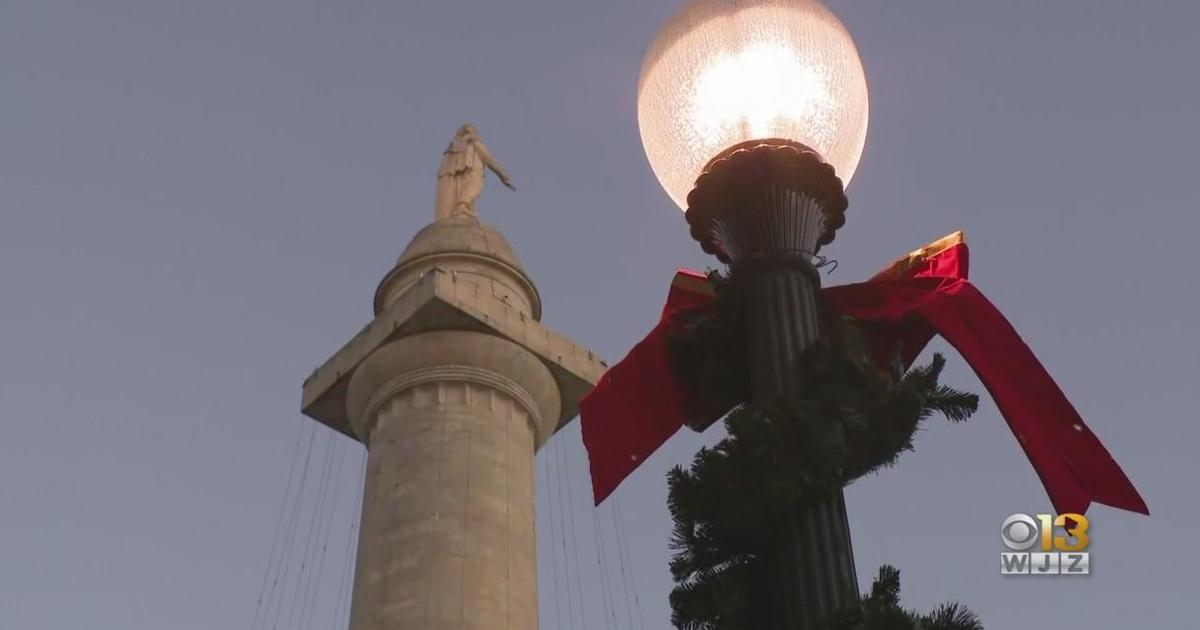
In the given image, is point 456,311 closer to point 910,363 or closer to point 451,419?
point 451,419

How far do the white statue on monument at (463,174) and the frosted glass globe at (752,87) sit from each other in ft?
65.9

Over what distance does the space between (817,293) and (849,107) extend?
0.80 m

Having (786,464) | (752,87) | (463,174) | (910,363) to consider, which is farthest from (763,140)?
(463,174)

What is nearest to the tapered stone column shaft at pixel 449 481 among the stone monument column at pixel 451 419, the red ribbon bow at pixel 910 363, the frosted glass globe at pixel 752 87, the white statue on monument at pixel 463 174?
the stone monument column at pixel 451 419

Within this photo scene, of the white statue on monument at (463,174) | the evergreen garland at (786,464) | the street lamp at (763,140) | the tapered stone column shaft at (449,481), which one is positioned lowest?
the evergreen garland at (786,464)

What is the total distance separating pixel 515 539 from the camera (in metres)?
19.5

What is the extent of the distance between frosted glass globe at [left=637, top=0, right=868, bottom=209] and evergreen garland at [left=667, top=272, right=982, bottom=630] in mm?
865

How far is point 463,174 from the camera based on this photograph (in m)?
26.7

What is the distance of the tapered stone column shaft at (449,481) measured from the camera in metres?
18.3

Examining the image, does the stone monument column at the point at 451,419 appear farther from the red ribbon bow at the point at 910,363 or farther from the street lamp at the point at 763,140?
the street lamp at the point at 763,140

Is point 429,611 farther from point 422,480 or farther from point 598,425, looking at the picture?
point 598,425

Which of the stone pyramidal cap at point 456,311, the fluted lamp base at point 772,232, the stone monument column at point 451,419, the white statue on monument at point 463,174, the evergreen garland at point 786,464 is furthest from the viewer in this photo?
the white statue on monument at point 463,174

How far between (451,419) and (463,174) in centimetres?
775

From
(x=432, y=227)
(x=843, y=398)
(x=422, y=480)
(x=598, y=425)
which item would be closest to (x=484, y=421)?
(x=422, y=480)
